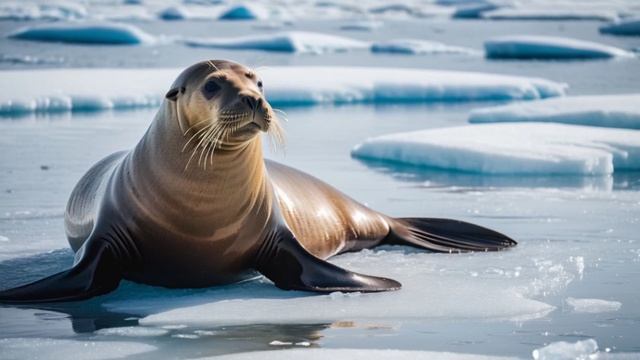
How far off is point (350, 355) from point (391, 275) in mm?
1312

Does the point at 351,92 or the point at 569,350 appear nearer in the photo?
the point at 569,350

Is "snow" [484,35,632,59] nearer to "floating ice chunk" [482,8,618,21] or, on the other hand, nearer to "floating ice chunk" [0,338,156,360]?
"floating ice chunk" [482,8,618,21]

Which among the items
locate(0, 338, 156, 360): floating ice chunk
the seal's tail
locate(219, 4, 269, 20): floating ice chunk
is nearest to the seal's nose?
locate(0, 338, 156, 360): floating ice chunk

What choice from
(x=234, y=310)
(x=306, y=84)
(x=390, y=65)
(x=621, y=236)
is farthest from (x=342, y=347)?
(x=390, y=65)

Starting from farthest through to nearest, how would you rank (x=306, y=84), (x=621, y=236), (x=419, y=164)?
(x=306, y=84) < (x=419, y=164) < (x=621, y=236)

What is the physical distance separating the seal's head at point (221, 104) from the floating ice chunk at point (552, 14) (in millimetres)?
29976

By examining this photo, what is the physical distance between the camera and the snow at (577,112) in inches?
417

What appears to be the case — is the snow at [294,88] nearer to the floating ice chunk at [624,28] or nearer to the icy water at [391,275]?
the icy water at [391,275]

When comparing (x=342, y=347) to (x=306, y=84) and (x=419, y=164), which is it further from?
(x=306, y=84)

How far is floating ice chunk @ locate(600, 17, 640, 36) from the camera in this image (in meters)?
27.4

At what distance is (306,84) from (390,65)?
6321 millimetres

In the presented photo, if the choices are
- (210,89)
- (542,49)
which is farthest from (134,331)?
(542,49)

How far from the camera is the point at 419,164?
8.95m

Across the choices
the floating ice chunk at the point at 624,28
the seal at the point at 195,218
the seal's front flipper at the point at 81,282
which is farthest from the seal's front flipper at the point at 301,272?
the floating ice chunk at the point at 624,28
